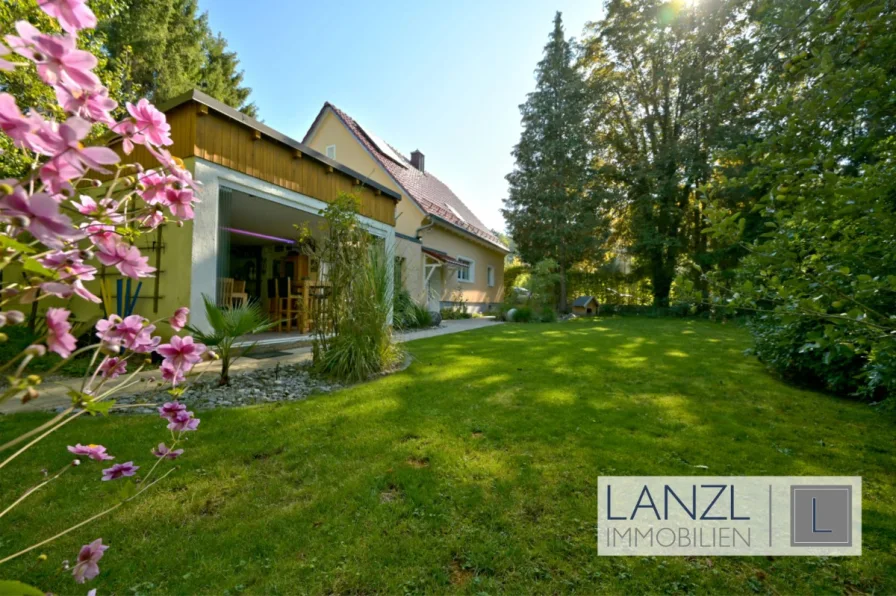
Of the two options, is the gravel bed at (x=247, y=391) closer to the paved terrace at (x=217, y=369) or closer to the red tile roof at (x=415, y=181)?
the paved terrace at (x=217, y=369)

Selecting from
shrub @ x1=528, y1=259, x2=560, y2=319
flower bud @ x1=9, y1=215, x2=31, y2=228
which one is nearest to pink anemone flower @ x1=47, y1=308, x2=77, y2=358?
flower bud @ x1=9, y1=215, x2=31, y2=228

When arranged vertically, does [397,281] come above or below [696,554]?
above

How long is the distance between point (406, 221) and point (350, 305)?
A: 870cm

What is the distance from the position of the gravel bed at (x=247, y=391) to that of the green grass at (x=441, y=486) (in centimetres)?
39

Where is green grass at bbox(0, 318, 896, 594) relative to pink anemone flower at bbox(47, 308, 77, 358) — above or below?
below

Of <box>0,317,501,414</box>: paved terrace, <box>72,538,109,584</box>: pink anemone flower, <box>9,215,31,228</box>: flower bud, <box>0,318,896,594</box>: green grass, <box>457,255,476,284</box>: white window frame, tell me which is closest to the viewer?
<box>9,215,31,228</box>: flower bud

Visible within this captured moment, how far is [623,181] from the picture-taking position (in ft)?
59.4

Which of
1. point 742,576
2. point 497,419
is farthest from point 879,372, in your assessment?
point 497,419

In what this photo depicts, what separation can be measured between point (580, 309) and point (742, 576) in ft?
54.8

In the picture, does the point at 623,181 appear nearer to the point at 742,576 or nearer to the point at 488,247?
the point at 488,247

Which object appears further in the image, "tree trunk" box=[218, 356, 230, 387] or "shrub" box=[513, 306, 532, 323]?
"shrub" box=[513, 306, 532, 323]

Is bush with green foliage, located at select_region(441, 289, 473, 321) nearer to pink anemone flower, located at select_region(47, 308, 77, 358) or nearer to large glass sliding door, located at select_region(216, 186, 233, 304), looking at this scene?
large glass sliding door, located at select_region(216, 186, 233, 304)

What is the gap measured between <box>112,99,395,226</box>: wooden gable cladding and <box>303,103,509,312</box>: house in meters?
3.52

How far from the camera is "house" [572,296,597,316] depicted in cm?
1747
